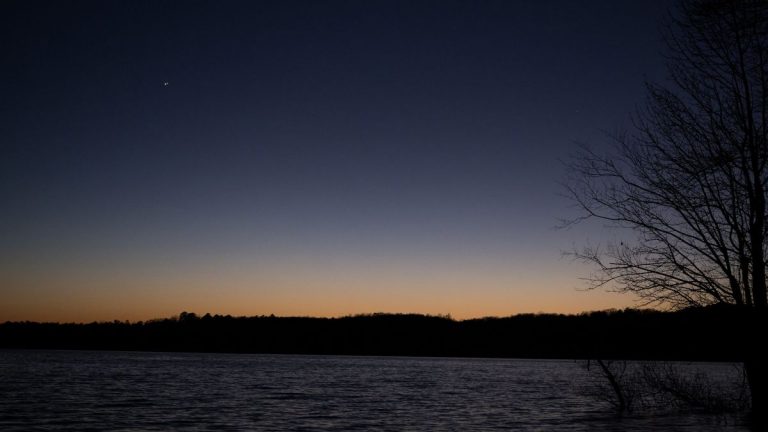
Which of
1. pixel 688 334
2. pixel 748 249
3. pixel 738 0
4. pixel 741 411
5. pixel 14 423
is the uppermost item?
Answer: pixel 738 0

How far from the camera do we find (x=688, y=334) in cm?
2120

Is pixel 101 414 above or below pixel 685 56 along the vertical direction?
below

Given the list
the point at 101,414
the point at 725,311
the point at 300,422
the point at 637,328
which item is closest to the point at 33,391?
the point at 101,414

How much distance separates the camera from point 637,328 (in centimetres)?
2475

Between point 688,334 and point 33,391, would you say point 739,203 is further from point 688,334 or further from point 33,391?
point 33,391

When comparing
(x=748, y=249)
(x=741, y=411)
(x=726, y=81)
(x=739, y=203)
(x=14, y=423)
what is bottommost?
(x=14, y=423)

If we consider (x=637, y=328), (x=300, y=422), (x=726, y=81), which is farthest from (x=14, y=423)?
(x=726, y=81)

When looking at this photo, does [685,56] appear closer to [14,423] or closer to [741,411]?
[741,411]

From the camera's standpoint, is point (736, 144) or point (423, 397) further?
point (423, 397)

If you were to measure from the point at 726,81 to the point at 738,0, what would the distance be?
6.44 ft

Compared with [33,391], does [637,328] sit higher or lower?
higher

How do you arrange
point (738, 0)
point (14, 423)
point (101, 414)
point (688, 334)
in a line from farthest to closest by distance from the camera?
point (101, 414) → point (14, 423) → point (688, 334) → point (738, 0)

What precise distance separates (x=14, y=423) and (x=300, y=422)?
15.2 meters

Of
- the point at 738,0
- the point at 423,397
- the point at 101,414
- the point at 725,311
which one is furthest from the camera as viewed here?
the point at 423,397
